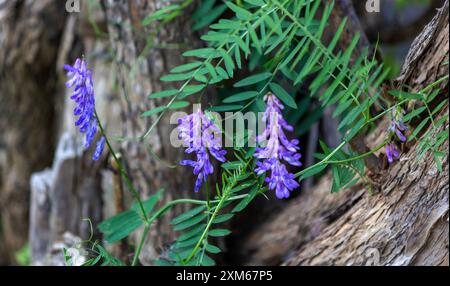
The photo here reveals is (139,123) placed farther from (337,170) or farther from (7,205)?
(7,205)

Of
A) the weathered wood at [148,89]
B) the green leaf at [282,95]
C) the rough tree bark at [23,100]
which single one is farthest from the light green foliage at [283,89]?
the rough tree bark at [23,100]

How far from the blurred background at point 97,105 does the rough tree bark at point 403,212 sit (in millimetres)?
267

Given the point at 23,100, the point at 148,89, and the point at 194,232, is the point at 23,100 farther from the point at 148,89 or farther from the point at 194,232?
the point at 194,232

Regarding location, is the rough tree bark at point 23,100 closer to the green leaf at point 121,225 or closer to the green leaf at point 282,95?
the green leaf at point 121,225

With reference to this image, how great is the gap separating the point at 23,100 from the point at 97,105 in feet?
1.44

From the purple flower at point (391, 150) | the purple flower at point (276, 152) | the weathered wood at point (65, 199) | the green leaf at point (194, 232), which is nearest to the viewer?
the purple flower at point (276, 152)

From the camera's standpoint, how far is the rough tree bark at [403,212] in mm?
1044

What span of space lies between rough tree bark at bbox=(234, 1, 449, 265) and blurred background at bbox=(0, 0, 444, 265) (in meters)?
0.27

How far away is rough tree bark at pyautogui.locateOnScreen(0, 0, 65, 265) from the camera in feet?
7.12

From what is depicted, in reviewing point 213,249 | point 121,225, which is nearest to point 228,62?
point 213,249

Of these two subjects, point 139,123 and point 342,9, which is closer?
point 342,9
